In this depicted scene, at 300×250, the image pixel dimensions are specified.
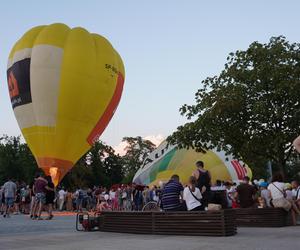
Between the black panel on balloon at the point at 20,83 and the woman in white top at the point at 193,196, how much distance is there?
58.7ft

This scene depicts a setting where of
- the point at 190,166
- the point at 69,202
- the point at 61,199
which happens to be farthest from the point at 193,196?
the point at 190,166

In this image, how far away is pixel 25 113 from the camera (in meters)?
28.5

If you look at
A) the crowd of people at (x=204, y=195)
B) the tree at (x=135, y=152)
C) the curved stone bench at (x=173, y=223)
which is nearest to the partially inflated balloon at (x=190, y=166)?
the crowd of people at (x=204, y=195)

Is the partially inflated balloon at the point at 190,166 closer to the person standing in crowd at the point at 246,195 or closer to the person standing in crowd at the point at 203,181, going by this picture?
the person standing in crowd at the point at 246,195

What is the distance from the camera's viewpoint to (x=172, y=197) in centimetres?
1257

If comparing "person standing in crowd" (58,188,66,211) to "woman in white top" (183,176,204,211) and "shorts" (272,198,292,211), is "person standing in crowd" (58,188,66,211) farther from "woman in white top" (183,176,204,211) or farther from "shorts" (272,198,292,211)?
"woman in white top" (183,176,204,211)

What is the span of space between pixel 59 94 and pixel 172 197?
55.4ft

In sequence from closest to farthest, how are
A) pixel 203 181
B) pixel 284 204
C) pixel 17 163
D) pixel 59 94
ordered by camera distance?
pixel 203 181 < pixel 284 204 < pixel 59 94 < pixel 17 163

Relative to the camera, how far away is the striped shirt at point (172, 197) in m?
12.5

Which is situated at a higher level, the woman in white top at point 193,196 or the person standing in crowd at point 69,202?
the person standing in crowd at point 69,202

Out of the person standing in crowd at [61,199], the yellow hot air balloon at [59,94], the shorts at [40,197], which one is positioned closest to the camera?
the shorts at [40,197]

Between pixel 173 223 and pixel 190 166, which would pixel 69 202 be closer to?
pixel 190 166

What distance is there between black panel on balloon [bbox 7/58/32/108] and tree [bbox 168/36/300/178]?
9.78 metres

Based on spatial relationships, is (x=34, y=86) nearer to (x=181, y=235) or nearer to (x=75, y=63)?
(x=75, y=63)
